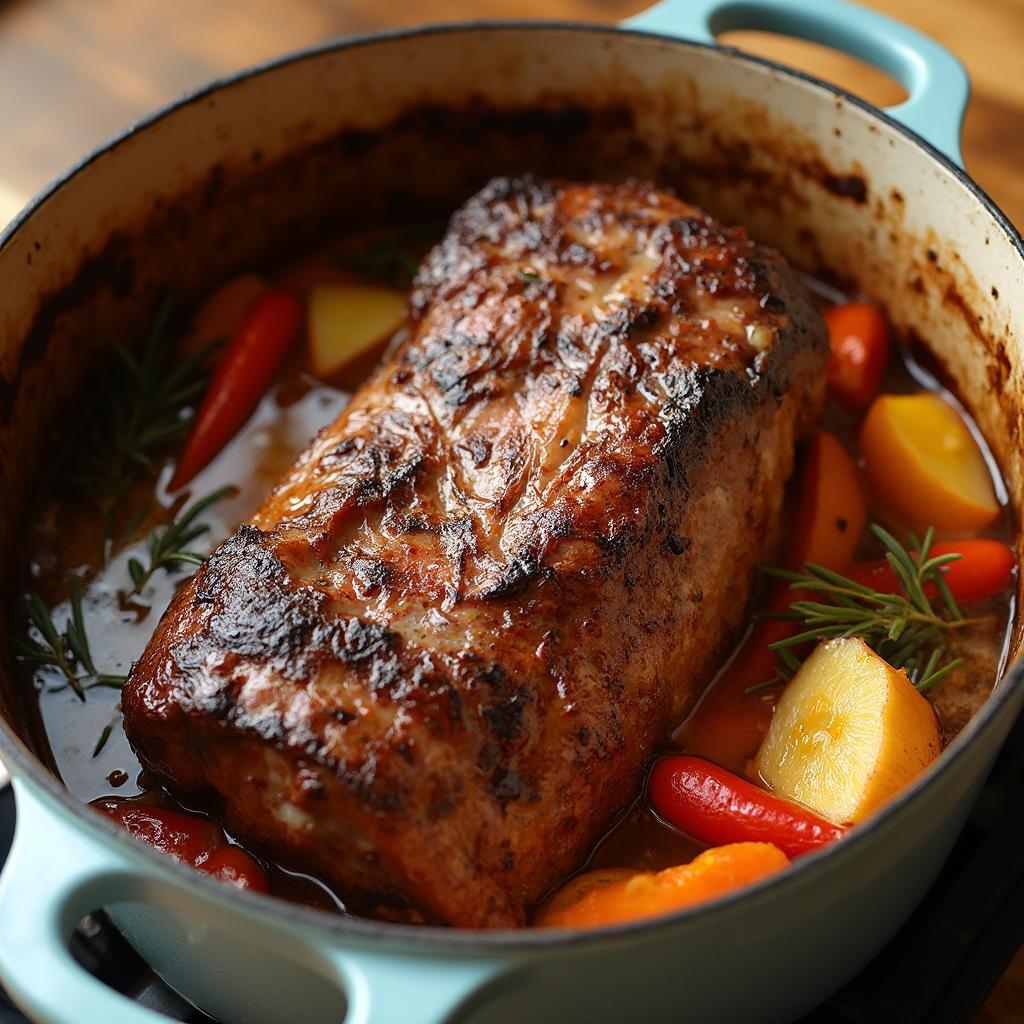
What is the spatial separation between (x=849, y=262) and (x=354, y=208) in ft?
3.51

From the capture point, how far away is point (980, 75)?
304cm

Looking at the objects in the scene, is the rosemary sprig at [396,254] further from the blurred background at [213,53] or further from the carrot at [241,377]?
the blurred background at [213,53]

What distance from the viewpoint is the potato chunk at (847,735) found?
1767 millimetres

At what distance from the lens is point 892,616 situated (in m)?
2.04

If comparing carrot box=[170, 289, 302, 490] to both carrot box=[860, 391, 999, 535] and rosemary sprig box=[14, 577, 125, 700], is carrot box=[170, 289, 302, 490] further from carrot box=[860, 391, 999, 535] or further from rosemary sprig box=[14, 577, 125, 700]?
carrot box=[860, 391, 999, 535]

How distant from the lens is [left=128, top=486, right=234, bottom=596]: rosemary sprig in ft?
7.09

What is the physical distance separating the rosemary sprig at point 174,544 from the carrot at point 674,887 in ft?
2.77

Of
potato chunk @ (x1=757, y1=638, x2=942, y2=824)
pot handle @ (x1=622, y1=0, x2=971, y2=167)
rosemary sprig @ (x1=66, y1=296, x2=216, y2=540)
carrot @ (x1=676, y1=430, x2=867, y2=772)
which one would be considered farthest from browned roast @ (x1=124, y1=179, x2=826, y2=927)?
rosemary sprig @ (x1=66, y1=296, x2=216, y2=540)

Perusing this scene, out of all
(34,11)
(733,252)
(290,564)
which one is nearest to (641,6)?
(733,252)

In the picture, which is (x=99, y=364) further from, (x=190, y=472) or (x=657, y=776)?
(x=657, y=776)

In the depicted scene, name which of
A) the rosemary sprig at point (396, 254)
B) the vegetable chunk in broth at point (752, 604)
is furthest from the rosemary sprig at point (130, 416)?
the rosemary sprig at point (396, 254)

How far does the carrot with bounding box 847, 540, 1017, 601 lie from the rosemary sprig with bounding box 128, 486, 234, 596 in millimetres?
1133

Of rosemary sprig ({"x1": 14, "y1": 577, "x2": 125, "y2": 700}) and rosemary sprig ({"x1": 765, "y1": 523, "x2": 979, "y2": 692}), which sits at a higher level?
rosemary sprig ({"x1": 765, "y1": 523, "x2": 979, "y2": 692})

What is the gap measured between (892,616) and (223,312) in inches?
58.1
